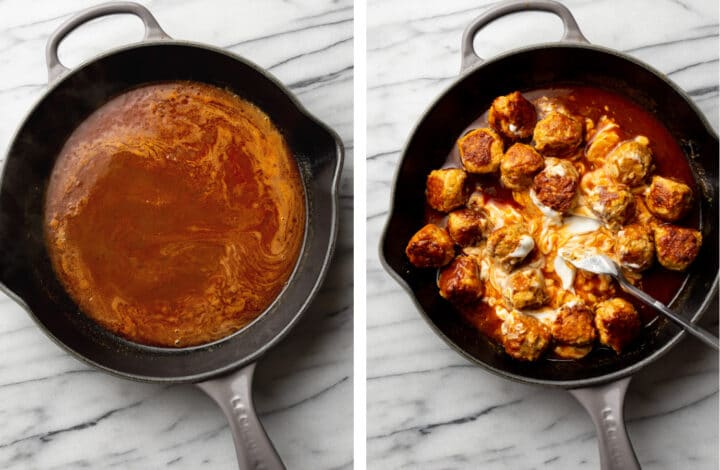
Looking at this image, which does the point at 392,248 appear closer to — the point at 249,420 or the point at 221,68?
the point at 249,420

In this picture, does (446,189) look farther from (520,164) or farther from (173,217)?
(173,217)

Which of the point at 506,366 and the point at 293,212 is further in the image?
the point at 293,212

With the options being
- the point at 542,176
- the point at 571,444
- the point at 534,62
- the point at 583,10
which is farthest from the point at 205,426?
the point at 583,10

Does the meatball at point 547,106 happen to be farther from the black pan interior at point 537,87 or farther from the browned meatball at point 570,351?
the browned meatball at point 570,351

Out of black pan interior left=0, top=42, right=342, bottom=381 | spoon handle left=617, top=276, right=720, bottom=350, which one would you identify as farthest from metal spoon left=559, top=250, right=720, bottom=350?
black pan interior left=0, top=42, right=342, bottom=381

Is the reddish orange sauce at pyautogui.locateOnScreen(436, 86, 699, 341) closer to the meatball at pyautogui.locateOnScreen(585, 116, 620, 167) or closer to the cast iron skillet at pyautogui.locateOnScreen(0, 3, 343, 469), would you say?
the meatball at pyautogui.locateOnScreen(585, 116, 620, 167)

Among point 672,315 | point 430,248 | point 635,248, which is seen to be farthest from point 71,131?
point 672,315
